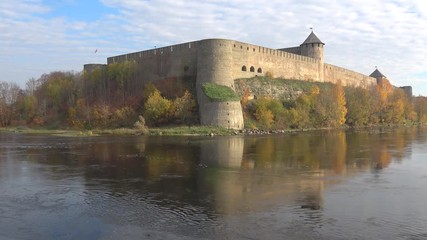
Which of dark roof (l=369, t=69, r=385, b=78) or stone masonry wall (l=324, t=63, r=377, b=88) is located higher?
dark roof (l=369, t=69, r=385, b=78)

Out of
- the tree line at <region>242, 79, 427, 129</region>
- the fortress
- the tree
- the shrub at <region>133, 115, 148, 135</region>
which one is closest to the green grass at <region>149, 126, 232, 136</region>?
the shrub at <region>133, 115, 148, 135</region>

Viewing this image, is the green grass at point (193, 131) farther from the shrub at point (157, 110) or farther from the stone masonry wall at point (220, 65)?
the shrub at point (157, 110)

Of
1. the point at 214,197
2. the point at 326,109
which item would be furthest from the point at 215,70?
the point at 214,197

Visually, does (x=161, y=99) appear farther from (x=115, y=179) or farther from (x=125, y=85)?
(x=115, y=179)

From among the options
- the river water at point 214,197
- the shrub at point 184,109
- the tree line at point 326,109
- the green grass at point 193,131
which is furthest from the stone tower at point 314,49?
the river water at point 214,197

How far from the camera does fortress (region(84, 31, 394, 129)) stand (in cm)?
2856

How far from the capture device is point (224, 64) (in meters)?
30.5

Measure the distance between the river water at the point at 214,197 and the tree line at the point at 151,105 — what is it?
16.4 meters

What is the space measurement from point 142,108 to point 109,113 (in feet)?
9.76

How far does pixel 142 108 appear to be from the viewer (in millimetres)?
31906

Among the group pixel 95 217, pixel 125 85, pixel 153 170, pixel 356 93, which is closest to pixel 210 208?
pixel 95 217

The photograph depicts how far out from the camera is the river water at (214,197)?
19.4 ft

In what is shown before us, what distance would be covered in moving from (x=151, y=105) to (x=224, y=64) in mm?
6056

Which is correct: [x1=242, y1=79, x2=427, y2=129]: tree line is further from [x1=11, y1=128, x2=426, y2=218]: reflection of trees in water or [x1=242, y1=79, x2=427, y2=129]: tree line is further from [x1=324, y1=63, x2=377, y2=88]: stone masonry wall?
[x1=11, y1=128, x2=426, y2=218]: reflection of trees in water
